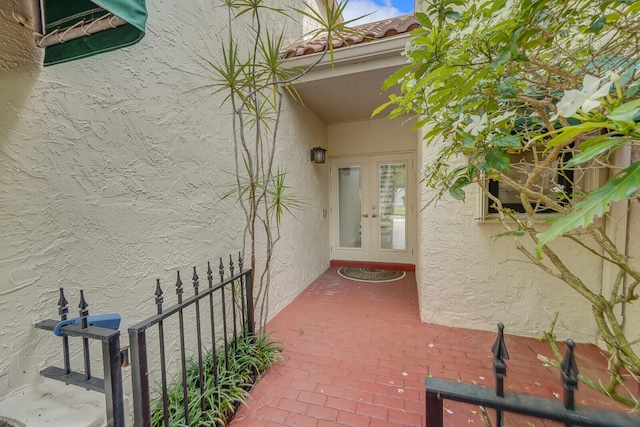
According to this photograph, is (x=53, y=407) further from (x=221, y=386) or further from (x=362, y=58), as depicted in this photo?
(x=362, y=58)

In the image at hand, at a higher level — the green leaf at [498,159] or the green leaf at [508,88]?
the green leaf at [508,88]

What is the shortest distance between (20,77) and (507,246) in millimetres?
3978

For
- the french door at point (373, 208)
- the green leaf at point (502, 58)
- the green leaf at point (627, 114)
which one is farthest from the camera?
the french door at point (373, 208)

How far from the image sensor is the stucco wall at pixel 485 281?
2.71m

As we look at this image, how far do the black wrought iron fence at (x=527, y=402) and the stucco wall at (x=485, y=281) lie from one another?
235 cm

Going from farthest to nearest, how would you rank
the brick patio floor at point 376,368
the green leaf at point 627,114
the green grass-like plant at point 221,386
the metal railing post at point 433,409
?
the brick patio floor at point 376,368, the green grass-like plant at point 221,386, the metal railing post at point 433,409, the green leaf at point 627,114

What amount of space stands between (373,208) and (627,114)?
5016 millimetres

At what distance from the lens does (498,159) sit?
1.17 meters

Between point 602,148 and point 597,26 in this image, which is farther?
point 597,26

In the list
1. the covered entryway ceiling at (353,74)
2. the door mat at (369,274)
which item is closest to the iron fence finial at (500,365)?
the covered entryway ceiling at (353,74)

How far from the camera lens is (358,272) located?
5172mm

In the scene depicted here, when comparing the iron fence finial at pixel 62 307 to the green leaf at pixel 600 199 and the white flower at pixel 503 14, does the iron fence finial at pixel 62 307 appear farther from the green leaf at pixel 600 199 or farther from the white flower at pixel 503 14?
the white flower at pixel 503 14

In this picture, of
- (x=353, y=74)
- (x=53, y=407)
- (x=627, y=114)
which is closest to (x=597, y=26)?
(x=627, y=114)

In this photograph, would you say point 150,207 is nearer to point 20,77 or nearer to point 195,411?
point 20,77
